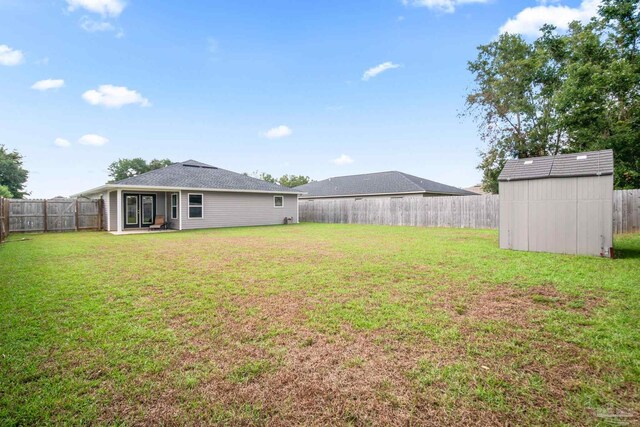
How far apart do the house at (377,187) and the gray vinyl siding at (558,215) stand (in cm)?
1431

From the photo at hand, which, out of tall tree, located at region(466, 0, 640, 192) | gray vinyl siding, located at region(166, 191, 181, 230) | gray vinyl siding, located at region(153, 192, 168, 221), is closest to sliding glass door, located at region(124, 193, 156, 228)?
gray vinyl siding, located at region(153, 192, 168, 221)

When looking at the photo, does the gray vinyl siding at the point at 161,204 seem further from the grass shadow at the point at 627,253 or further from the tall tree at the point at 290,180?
the tall tree at the point at 290,180

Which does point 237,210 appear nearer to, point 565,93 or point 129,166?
point 565,93

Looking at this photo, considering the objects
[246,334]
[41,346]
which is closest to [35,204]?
[41,346]

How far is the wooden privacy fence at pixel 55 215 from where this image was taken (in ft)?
49.4

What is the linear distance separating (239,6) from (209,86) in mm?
6588

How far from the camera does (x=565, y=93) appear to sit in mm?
15633

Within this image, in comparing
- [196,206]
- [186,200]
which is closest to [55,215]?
[186,200]

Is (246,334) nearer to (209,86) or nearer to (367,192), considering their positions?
(209,86)

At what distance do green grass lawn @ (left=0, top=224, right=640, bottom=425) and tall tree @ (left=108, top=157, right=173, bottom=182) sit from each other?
45170 millimetres

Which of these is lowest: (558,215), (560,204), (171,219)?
(171,219)

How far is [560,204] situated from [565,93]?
11.6 metres

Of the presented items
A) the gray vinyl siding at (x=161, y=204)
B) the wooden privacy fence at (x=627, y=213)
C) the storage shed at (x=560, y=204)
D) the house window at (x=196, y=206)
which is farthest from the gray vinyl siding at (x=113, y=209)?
the wooden privacy fence at (x=627, y=213)

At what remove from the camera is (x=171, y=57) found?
16.5 metres
